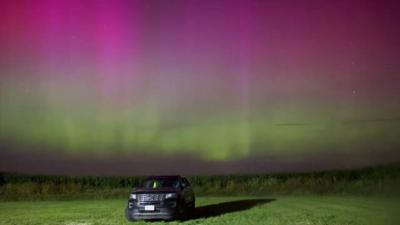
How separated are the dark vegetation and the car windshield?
19845 mm

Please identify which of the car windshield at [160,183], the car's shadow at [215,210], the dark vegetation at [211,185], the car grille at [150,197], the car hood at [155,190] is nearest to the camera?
the car grille at [150,197]

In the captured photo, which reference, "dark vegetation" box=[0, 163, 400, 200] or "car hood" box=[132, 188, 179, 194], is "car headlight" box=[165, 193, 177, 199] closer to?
"car hood" box=[132, 188, 179, 194]

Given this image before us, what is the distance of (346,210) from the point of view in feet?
88.8

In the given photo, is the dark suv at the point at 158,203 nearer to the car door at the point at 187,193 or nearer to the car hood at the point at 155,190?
the car hood at the point at 155,190

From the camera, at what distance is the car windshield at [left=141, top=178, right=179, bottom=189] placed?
23850 millimetres

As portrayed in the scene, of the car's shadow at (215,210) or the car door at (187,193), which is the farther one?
the car's shadow at (215,210)

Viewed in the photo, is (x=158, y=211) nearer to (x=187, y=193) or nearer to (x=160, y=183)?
(x=160, y=183)

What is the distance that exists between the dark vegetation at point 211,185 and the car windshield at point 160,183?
19845mm

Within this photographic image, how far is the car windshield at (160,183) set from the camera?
23850mm

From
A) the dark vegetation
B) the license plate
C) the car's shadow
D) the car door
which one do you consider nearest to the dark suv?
the license plate

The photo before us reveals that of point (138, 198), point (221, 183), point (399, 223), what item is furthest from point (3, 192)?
point (399, 223)

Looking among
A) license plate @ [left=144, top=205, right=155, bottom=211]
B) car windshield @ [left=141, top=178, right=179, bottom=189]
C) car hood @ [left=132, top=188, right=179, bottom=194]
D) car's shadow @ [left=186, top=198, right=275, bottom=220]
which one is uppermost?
car windshield @ [left=141, top=178, right=179, bottom=189]

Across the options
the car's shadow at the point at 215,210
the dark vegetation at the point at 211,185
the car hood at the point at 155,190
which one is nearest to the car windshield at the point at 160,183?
the car hood at the point at 155,190

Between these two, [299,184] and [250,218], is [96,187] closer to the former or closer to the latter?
[299,184]
